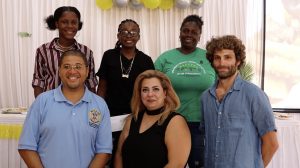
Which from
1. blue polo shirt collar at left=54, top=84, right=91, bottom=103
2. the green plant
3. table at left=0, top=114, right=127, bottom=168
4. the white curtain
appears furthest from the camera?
Result: the green plant

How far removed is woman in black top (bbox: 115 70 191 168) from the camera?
2.03 metres

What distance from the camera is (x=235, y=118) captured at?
74.7 inches

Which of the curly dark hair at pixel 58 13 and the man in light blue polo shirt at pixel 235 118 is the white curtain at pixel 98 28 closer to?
the curly dark hair at pixel 58 13

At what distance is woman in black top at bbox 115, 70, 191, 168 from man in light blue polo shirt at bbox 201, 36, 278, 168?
0.19 meters

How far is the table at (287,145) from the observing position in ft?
13.5

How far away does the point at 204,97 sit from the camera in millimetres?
2141

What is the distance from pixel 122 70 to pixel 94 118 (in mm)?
673

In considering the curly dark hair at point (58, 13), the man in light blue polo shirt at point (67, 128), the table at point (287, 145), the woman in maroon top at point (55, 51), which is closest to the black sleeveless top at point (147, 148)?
the man in light blue polo shirt at point (67, 128)

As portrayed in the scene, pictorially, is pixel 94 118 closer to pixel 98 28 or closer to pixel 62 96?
pixel 62 96

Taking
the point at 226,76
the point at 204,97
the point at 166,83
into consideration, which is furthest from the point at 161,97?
the point at 226,76

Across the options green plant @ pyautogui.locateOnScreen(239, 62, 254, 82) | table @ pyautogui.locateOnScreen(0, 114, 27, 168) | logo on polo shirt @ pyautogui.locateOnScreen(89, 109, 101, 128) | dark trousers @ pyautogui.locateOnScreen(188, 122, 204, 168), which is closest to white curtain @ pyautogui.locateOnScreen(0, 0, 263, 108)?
green plant @ pyautogui.locateOnScreen(239, 62, 254, 82)

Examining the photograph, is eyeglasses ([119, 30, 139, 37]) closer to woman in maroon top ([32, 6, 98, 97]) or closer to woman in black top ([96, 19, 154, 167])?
woman in black top ([96, 19, 154, 167])

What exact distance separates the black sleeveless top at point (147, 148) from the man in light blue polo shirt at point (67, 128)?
138 millimetres

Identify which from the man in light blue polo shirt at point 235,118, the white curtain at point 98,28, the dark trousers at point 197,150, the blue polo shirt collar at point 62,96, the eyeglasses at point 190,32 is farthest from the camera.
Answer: the white curtain at point 98,28
